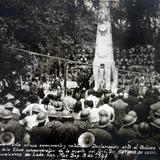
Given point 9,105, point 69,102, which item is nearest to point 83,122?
point 69,102

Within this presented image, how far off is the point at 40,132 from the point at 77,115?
630mm

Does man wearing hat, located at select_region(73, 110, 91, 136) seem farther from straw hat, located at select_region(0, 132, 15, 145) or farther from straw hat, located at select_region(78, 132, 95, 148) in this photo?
straw hat, located at select_region(0, 132, 15, 145)

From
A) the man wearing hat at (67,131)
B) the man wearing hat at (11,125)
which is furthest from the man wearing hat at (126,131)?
the man wearing hat at (11,125)

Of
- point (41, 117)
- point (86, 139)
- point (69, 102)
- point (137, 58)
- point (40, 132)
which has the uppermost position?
point (137, 58)

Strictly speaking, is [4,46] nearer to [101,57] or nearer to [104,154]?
[101,57]

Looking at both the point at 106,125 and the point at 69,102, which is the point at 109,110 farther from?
the point at 69,102

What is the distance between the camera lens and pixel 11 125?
21.5 feet

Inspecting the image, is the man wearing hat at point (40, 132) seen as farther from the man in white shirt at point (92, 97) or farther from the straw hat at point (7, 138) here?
the man in white shirt at point (92, 97)

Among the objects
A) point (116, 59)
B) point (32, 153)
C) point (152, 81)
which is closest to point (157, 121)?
point (152, 81)

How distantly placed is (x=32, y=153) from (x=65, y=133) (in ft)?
1.99

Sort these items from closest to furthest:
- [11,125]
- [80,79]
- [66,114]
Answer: [11,125]
[66,114]
[80,79]

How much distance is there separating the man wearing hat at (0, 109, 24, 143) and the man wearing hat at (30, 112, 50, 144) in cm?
18

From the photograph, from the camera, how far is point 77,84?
677 cm

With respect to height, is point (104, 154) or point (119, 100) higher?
point (119, 100)
